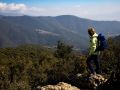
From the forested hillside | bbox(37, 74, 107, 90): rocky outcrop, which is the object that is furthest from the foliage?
bbox(37, 74, 107, 90): rocky outcrop

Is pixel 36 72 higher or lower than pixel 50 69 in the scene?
lower

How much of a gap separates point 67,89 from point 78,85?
1.58m

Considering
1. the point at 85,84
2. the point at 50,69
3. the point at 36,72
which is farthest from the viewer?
the point at 36,72

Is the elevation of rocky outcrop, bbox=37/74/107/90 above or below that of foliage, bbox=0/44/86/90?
above

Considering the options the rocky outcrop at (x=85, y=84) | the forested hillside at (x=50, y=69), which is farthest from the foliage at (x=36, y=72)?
the rocky outcrop at (x=85, y=84)

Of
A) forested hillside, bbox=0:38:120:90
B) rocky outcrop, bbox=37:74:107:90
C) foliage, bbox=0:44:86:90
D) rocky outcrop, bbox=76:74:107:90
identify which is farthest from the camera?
foliage, bbox=0:44:86:90

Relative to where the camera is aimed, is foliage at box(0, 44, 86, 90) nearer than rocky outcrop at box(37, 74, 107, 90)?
No

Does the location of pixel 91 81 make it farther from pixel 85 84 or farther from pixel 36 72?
pixel 36 72

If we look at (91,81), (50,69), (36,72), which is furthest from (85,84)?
(36,72)

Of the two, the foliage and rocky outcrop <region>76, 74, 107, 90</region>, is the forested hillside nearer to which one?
the foliage

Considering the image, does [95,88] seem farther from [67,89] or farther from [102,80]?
[67,89]

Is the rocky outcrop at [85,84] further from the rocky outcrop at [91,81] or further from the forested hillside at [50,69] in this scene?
the forested hillside at [50,69]

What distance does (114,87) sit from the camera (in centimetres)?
1166

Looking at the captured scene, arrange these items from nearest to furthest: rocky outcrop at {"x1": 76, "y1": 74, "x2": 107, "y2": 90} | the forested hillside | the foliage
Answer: rocky outcrop at {"x1": 76, "y1": 74, "x2": 107, "y2": 90}
the forested hillside
the foliage
